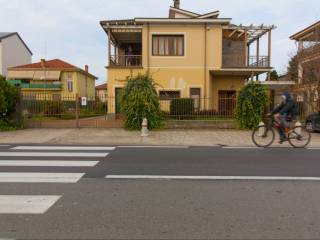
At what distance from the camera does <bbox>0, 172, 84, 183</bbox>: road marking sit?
6.65 metres

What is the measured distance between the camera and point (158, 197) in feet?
18.5

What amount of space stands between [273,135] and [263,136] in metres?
0.32

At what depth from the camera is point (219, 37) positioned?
24.6 m

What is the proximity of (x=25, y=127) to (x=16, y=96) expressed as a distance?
160 cm

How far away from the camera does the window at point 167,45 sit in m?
24.7

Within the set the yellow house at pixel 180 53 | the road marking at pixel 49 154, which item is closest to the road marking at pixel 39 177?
the road marking at pixel 49 154

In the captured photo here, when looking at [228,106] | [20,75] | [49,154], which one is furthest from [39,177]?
[20,75]

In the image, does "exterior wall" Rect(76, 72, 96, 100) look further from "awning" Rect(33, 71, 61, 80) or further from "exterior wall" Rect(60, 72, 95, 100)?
"awning" Rect(33, 71, 61, 80)

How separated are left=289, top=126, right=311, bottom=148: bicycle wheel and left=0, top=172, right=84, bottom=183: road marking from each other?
743cm

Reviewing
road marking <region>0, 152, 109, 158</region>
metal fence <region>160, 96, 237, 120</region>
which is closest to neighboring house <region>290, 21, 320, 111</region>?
metal fence <region>160, 96, 237, 120</region>

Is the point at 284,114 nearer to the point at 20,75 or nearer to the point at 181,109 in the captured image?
the point at 181,109

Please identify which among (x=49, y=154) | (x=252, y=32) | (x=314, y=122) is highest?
(x=252, y=32)

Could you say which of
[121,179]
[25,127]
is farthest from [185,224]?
[25,127]

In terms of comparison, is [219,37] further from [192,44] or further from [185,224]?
[185,224]
